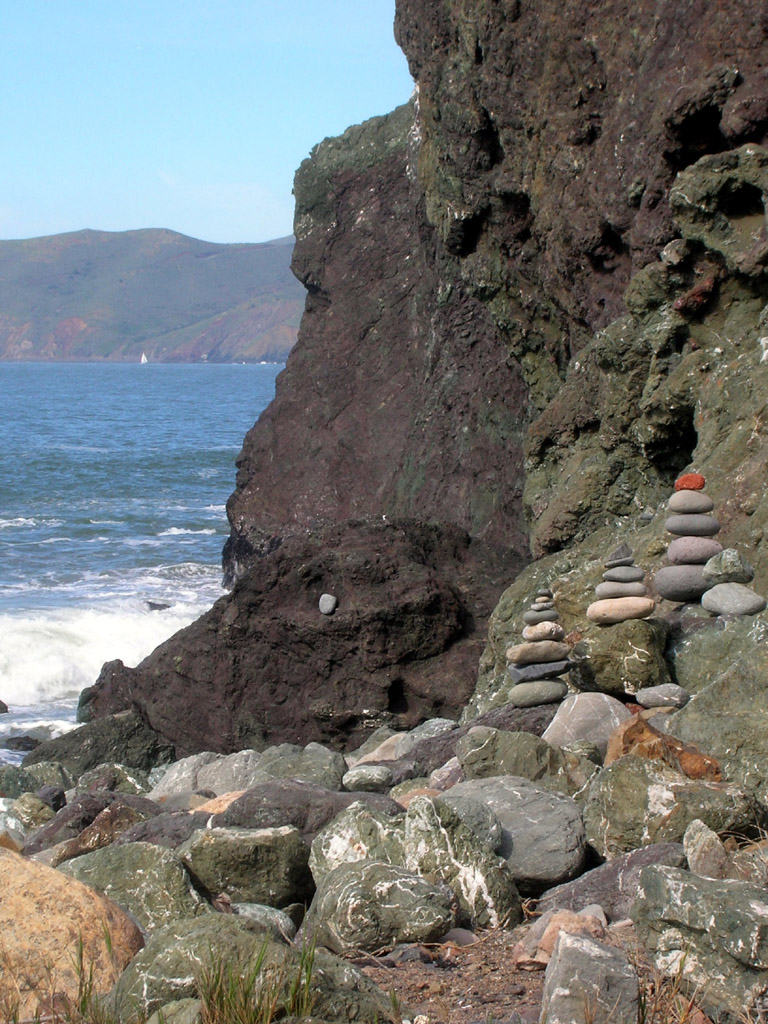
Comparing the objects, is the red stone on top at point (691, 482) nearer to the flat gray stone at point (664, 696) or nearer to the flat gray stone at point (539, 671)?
the flat gray stone at point (539, 671)

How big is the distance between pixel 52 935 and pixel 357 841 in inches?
51.7

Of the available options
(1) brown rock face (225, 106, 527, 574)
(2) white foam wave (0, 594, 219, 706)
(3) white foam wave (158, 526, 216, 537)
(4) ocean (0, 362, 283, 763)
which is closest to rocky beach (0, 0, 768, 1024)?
(1) brown rock face (225, 106, 527, 574)

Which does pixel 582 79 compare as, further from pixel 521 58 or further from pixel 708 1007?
pixel 708 1007

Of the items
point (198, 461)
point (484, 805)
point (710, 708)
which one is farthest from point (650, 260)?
point (198, 461)

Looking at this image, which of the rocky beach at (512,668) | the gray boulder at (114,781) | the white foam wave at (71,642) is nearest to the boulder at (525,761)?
the rocky beach at (512,668)

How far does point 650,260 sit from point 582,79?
6.98 feet

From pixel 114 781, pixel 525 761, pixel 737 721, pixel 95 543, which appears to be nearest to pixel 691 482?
pixel 737 721

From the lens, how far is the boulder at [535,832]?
13.7ft

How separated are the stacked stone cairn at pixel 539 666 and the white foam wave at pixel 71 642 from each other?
31.8ft

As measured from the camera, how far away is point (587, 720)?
5680 mm

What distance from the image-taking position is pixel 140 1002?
2.73 m

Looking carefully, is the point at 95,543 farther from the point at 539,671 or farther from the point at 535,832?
the point at 535,832

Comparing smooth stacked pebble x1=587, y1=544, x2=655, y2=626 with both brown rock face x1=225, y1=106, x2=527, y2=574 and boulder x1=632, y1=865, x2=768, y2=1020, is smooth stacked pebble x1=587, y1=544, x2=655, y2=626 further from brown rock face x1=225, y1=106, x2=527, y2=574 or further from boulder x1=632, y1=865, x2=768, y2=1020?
brown rock face x1=225, y1=106, x2=527, y2=574

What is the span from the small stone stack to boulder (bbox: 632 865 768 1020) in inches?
140
